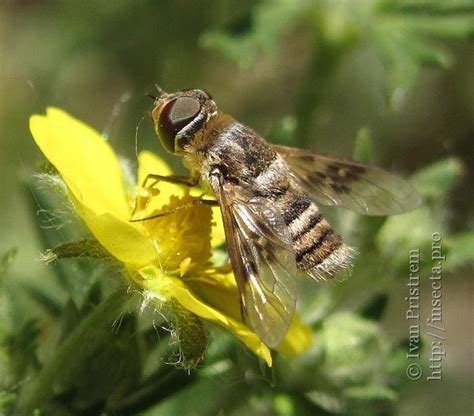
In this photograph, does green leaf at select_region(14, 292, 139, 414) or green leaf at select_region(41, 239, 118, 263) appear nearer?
green leaf at select_region(41, 239, 118, 263)

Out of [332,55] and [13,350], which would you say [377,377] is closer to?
[13,350]

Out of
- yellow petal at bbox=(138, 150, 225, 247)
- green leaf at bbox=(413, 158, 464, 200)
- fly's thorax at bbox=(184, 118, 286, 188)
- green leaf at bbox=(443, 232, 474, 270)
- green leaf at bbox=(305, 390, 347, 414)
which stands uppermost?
fly's thorax at bbox=(184, 118, 286, 188)

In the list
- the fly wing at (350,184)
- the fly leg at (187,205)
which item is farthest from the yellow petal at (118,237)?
the fly wing at (350,184)

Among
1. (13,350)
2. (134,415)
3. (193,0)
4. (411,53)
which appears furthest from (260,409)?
(193,0)

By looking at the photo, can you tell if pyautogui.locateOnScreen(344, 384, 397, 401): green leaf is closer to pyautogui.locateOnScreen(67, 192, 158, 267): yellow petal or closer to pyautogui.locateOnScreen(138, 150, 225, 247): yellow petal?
pyautogui.locateOnScreen(138, 150, 225, 247): yellow petal

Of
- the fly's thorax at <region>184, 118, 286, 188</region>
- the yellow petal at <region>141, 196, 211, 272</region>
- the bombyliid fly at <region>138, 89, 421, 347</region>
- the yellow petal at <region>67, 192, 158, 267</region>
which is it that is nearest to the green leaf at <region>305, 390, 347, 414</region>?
the bombyliid fly at <region>138, 89, 421, 347</region>

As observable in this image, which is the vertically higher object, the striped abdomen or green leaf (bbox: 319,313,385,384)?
the striped abdomen

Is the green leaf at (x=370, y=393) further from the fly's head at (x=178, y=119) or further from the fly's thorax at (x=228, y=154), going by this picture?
the fly's head at (x=178, y=119)
